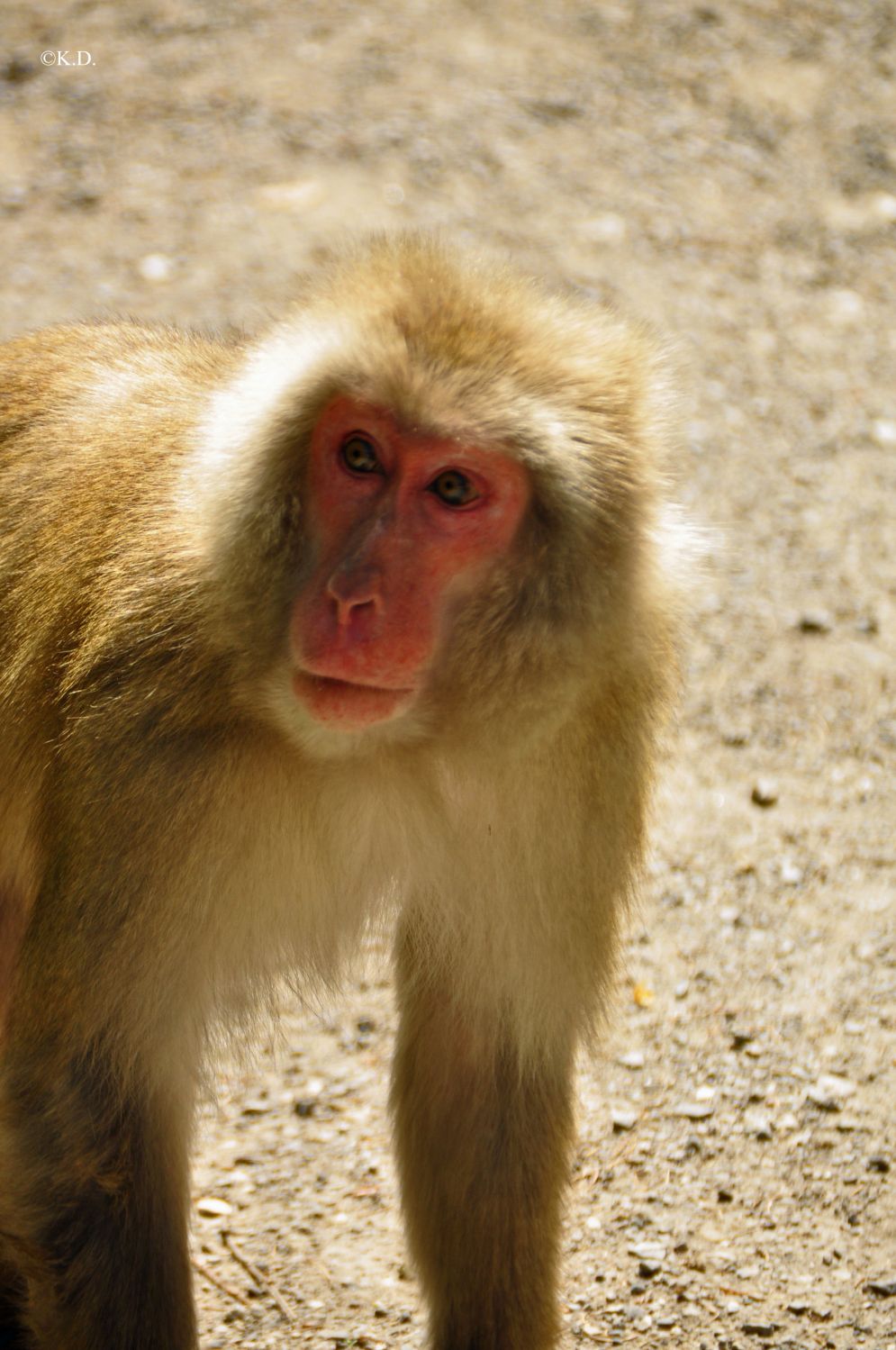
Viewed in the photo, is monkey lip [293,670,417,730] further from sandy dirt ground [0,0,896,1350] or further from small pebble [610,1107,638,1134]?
small pebble [610,1107,638,1134]

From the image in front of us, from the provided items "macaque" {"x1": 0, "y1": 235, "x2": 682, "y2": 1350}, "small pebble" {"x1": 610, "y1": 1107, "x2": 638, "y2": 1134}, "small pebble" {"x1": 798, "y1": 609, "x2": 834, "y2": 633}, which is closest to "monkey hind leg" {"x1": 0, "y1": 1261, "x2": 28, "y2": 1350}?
"macaque" {"x1": 0, "y1": 235, "x2": 682, "y2": 1350}

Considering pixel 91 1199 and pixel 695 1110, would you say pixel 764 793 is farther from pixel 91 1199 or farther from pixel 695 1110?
pixel 91 1199

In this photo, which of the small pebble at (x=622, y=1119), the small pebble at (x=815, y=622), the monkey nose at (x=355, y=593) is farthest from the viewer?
the small pebble at (x=815, y=622)

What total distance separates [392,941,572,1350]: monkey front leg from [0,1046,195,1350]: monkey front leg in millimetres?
512

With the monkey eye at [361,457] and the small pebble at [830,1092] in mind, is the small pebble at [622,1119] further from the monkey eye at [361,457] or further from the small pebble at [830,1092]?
the monkey eye at [361,457]

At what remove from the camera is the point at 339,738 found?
8.23 feet

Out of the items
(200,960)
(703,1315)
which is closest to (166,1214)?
(200,960)

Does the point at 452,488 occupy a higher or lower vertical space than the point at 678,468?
lower

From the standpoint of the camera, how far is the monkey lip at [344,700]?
239cm

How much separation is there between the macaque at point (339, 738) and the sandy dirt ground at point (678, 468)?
1.16 feet

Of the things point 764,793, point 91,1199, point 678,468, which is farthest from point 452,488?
point 764,793

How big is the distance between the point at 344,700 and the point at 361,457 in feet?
1.15

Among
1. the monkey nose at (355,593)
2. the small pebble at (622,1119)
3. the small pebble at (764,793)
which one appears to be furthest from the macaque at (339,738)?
the small pebble at (764,793)

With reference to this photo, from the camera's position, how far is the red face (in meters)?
2.37
